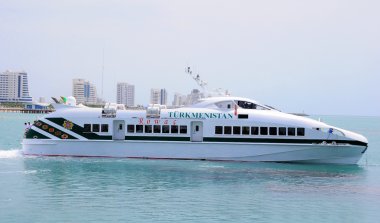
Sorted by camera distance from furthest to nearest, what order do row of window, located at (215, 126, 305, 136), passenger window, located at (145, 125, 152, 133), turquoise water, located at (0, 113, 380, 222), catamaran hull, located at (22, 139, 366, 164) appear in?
passenger window, located at (145, 125, 152, 133) < catamaran hull, located at (22, 139, 366, 164) < row of window, located at (215, 126, 305, 136) < turquoise water, located at (0, 113, 380, 222)

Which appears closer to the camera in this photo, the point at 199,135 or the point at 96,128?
the point at 199,135

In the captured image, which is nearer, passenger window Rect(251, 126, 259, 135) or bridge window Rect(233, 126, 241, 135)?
passenger window Rect(251, 126, 259, 135)

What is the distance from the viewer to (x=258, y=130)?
28625mm

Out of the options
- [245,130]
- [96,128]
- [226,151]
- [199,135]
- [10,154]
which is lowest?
[10,154]

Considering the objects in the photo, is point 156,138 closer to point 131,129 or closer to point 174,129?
point 174,129

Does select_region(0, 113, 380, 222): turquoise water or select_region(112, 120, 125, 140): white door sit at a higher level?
select_region(112, 120, 125, 140): white door

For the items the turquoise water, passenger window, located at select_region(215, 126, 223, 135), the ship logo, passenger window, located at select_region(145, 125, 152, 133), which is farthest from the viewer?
the ship logo

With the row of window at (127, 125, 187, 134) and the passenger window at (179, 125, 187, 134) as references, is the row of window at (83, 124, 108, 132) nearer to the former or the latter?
the row of window at (127, 125, 187, 134)

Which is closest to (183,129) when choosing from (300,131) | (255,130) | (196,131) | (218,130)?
(196,131)

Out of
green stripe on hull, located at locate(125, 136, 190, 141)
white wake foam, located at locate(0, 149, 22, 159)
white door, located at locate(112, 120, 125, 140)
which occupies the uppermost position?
white door, located at locate(112, 120, 125, 140)

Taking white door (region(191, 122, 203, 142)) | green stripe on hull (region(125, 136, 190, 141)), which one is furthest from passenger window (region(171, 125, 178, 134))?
white door (region(191, 122, 203, 142))

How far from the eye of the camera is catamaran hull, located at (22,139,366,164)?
94.4 ft

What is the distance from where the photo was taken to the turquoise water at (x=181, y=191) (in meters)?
17.0

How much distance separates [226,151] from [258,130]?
7.03 feet
